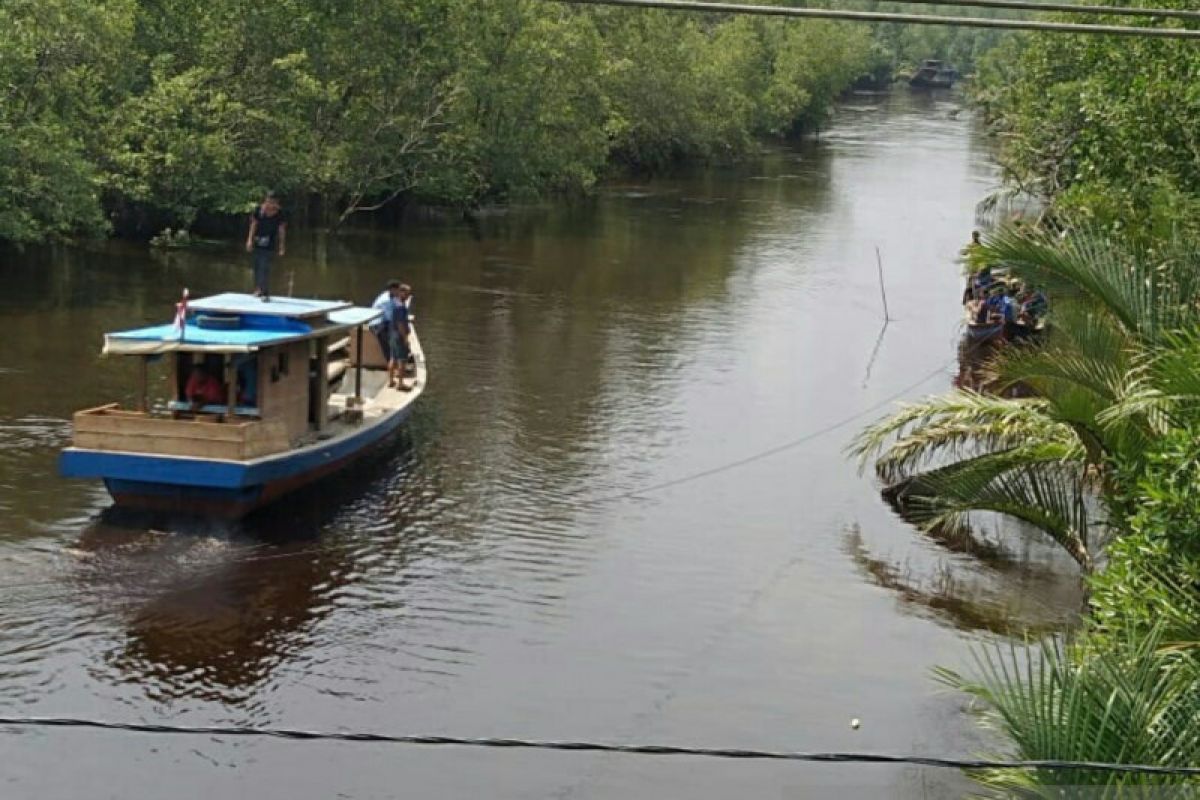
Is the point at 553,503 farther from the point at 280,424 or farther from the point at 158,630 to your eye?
the point at 158,630

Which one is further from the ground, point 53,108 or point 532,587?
point 53,108

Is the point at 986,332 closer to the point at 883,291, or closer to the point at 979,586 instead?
the point at 883,291

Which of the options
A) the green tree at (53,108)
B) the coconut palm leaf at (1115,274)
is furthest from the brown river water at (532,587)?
the coconut palm leaf at (1115,274)

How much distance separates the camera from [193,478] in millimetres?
19547

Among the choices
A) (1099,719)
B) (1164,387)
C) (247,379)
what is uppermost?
(1164,387)

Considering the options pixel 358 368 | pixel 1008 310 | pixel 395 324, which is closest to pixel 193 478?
pixel 358 368

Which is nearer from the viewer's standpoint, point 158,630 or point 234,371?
point 158,630

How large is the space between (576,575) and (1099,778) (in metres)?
11.5

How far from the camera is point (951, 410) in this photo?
17.5 meters

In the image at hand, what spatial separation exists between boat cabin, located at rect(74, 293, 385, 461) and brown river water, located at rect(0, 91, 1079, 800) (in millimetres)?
1022

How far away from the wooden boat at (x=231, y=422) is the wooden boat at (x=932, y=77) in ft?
433

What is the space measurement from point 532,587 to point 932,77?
137 meters

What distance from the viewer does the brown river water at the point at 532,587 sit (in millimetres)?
14828

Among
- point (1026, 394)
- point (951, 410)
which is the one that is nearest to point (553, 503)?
point (951, 410)
